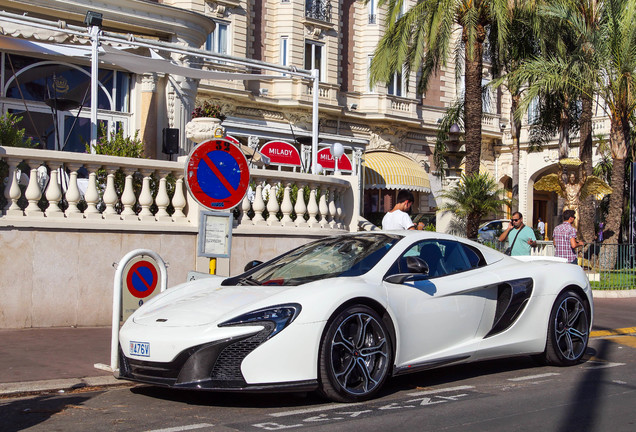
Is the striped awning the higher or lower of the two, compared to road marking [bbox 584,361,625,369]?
higher

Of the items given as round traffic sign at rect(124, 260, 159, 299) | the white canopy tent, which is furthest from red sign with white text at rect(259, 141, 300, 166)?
round traffic sign at rect(124, 260, 159, 299)

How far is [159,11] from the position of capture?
56.6 ft

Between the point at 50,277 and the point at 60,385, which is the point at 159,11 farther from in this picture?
the point at 60,385

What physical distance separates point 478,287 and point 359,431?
2.41 meters

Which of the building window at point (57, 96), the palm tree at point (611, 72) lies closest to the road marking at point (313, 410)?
the building window at point (57, 96)

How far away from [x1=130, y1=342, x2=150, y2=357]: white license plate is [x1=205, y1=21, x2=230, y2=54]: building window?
1116 inches

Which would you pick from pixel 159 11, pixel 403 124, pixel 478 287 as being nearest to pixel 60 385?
pixel 478 287

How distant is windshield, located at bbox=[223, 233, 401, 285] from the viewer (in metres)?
6.77

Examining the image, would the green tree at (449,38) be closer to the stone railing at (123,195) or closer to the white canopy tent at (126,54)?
the white canopy tent at (126,54)

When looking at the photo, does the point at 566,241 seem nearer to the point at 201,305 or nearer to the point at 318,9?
the point at 201,305

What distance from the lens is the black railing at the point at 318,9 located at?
3706 cm

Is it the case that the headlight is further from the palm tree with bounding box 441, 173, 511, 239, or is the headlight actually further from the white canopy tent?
the palm tree with bounding box 441, 173, 511, 239

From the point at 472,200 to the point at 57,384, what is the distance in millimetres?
17798

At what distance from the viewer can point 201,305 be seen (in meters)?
6.30
